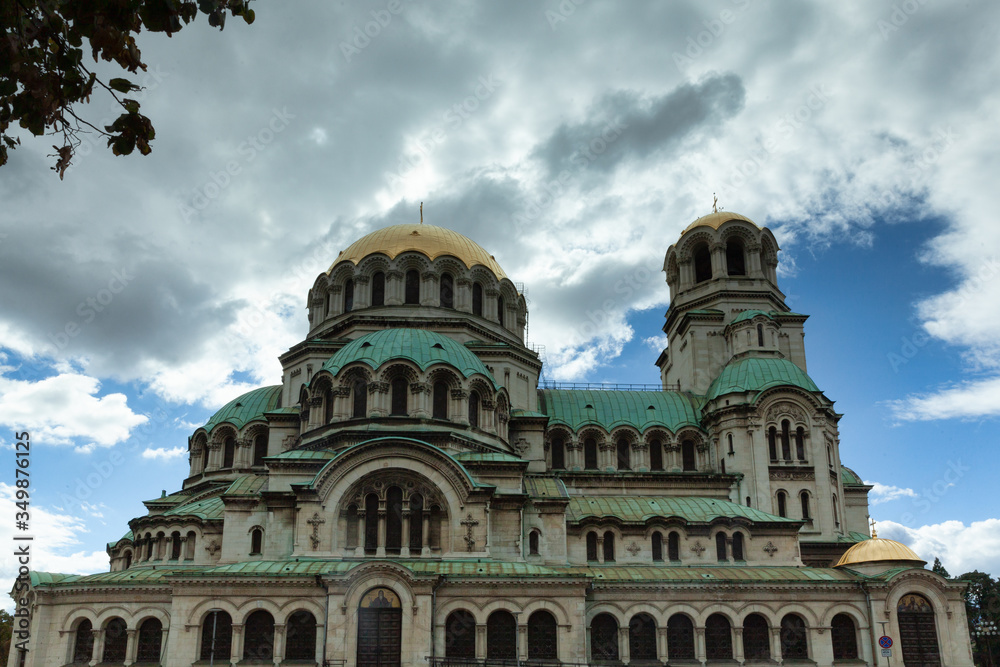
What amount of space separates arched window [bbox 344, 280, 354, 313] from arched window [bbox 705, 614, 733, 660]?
2326 cm

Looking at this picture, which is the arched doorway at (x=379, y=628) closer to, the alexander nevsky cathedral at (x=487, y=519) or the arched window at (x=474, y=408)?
the alexander nevsky cathedral at (x=487, y=519)

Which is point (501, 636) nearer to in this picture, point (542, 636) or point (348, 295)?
point (542, 636)

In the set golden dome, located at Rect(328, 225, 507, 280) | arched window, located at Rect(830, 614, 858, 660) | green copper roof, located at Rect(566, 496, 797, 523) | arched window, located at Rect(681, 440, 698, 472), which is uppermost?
golden dome, located at Rect(328, 225, 507, 280)

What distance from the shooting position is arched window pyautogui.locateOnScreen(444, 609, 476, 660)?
2833cm

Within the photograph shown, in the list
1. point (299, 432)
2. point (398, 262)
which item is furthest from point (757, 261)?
point (299, 432)

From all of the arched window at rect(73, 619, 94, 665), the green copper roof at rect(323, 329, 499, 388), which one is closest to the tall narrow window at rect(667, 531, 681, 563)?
the green copper roof at rect(323, 329, 499, 388)

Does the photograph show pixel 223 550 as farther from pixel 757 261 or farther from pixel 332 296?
pixel 757 261

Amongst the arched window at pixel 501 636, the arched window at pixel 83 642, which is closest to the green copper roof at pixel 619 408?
the arched window at pixel 501 636

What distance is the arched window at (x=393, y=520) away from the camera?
3103cm

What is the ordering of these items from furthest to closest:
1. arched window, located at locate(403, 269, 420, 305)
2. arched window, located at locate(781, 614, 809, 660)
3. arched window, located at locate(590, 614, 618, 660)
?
arched window, located at locate(403, 269, 420, 305) < arched window, located at locate(781, 614, 809, 660) < arched window, located at locate(590, 614, 618, 660)

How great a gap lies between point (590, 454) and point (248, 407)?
17.2 m

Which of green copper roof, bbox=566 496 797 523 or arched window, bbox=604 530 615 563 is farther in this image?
green copper roof, bbox=566 496 797 523

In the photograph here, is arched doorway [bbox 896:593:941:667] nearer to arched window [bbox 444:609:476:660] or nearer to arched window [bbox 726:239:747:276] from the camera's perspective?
arched window [bbox 444:609:476:660]

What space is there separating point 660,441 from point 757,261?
12.6m
